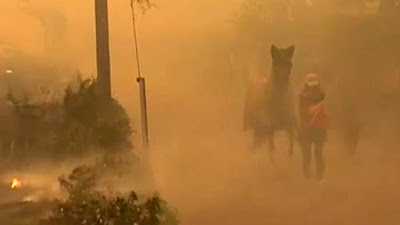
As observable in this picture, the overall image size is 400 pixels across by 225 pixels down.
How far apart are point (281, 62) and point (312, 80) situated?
7 cm

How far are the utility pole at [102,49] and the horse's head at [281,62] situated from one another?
0.98 feet

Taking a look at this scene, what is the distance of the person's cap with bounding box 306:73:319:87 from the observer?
118 cm

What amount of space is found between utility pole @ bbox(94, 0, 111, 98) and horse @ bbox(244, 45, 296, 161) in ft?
0.84

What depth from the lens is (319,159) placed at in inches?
46.8

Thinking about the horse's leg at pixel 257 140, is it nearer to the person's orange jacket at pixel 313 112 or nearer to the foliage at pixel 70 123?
the person's orange jacket at pixel 313 112

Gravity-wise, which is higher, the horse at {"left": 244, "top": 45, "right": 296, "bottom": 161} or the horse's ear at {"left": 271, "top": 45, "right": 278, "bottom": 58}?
the horse's ear at {"left": 271, "top": 45, "right": 278, "bottom": 58}

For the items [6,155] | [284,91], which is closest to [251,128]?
[284,91]

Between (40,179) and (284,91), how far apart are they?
46cm

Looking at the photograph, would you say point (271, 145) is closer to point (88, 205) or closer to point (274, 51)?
point (274, 51)

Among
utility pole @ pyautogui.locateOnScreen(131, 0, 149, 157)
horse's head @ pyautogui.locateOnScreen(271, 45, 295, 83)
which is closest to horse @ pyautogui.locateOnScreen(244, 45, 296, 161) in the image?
horse's head @ pyautogui.locateOnScreen(271, 45, 295, 83)

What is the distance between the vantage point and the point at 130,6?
116 cm

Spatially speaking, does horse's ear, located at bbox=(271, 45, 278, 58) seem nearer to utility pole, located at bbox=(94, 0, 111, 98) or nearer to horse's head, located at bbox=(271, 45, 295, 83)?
horse's head, located at bbox=(271, 45, 295, 83)

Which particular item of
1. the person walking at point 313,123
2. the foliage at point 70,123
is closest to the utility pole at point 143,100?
the foliage at point 70,123

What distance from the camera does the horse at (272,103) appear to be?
3.87 feet
